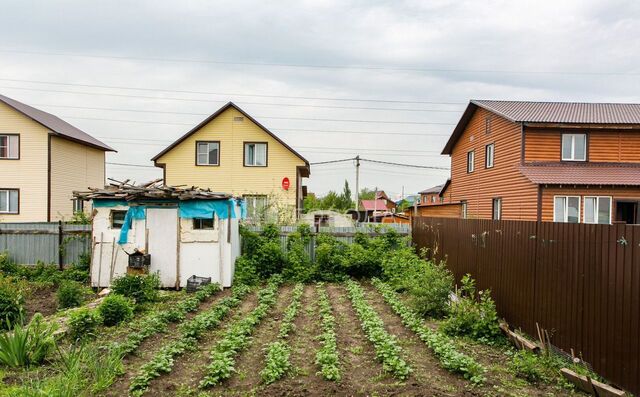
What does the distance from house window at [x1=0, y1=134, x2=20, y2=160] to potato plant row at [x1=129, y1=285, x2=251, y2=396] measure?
17341 millimetres

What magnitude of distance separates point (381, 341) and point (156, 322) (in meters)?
3.84

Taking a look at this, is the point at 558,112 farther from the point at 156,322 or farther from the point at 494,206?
the point at 156,322

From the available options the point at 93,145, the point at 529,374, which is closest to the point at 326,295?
the point at 529,374

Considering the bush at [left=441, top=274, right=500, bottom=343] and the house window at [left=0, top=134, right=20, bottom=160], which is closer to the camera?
the bush at [left=441, top=274, right=500, bottom=343]

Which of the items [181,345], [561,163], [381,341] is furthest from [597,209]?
[181,345]

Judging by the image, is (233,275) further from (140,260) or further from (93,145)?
(93,145)

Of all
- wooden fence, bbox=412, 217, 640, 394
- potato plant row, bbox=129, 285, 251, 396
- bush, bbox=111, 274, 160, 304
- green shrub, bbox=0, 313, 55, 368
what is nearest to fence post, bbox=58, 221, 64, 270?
bush, bbox=111, 274, 160, 304

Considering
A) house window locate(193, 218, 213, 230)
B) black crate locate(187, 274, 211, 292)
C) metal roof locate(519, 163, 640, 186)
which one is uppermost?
metal roof locate(519, 163, 640, 186)

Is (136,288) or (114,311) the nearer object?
(114,311)

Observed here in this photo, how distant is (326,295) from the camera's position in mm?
11617

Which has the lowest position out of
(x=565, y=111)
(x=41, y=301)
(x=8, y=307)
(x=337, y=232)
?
(x=41, y=301)

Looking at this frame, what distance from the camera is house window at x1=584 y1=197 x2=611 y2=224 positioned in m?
18.3

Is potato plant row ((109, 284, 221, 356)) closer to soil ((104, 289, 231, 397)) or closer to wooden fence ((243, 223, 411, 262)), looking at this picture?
soil ((104, 289, 231, 397))

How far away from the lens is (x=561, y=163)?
19781 mm
